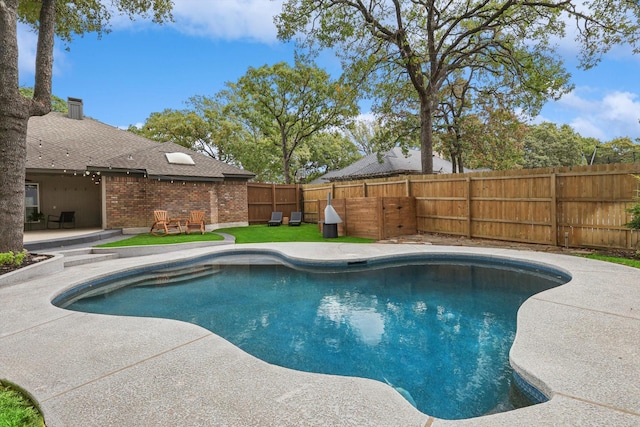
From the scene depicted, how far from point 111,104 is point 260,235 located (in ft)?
60.1

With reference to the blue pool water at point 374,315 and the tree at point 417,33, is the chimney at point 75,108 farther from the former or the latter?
the blue pool water at point 374,315

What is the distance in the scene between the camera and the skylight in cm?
1431

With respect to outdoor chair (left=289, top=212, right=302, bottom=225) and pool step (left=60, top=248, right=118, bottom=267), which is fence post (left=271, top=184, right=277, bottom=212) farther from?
pool step (left=60, top=248, right=118, bottom=267)

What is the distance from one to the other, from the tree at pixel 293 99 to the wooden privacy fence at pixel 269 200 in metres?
5.53

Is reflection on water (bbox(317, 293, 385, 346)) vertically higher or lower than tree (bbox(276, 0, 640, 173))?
lower

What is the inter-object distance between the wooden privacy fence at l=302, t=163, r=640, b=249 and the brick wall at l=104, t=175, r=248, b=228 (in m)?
7.04

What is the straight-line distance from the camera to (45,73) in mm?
7535

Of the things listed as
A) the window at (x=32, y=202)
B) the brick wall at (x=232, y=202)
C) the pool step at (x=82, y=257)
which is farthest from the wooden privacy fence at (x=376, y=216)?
the window at (x=32, y=202)

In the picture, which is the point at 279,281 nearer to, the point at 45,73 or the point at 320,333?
the point at 320,333

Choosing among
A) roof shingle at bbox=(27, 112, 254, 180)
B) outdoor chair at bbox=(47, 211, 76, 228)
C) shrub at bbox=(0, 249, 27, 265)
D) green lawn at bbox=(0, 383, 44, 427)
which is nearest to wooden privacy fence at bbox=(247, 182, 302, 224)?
roof shingle at bbox=(27, 112, 254, 180)

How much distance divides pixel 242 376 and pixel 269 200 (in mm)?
15297

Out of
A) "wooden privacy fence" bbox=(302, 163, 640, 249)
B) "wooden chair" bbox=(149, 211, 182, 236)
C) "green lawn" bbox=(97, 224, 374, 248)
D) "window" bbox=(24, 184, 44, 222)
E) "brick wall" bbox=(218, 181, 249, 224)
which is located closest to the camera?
"wooden privacy fence" bbox=(302, 163, 640, 249)

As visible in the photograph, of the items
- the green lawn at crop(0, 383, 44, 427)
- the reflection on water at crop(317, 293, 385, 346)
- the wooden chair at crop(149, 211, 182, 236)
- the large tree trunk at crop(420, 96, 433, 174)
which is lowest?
the reflection on water at crop(317, 293, 385, 346)

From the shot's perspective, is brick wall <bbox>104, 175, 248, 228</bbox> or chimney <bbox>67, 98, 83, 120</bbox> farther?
chimney <bbox>67, 98, 83, 120</bbox>
